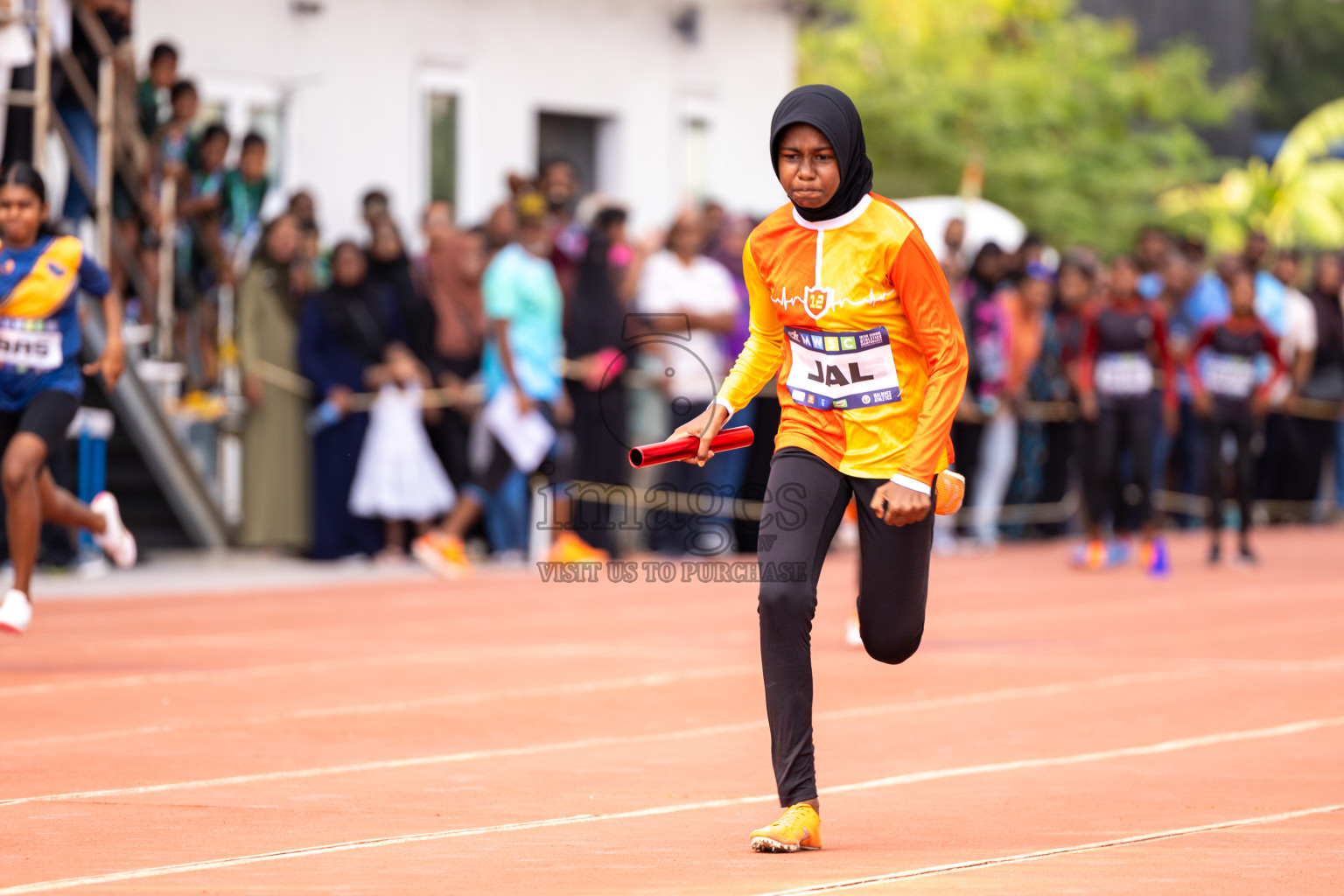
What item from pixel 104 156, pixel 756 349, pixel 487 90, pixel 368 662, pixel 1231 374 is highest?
pixel 487 90

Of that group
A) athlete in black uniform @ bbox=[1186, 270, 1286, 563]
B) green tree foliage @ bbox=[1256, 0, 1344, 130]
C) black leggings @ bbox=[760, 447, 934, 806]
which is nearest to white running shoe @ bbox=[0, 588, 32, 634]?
black leggings @ bbox=[760, 447, 934, 806]

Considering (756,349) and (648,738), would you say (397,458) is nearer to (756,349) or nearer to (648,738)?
(648,738)

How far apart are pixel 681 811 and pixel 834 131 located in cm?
211

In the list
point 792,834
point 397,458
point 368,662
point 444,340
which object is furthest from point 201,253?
point 792,834

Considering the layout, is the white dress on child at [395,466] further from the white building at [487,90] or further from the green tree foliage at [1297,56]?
the green tree foliage at [1297,56]

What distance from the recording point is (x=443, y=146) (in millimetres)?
21859

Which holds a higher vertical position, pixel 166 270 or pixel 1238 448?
pixel 166 270

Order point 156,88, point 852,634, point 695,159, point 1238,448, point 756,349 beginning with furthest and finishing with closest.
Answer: point 695,159, point 1238,448, point 156,88, point 852,634, point 756,349

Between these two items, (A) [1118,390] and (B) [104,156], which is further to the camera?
(A) [1118,390]

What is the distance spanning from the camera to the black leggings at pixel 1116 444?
56.4 feet

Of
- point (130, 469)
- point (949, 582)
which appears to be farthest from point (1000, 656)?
point (130, 469)

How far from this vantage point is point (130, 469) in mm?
16453

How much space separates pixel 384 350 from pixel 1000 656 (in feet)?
22.6

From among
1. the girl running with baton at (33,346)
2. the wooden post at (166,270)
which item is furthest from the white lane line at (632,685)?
the wooden post at (166,270)
